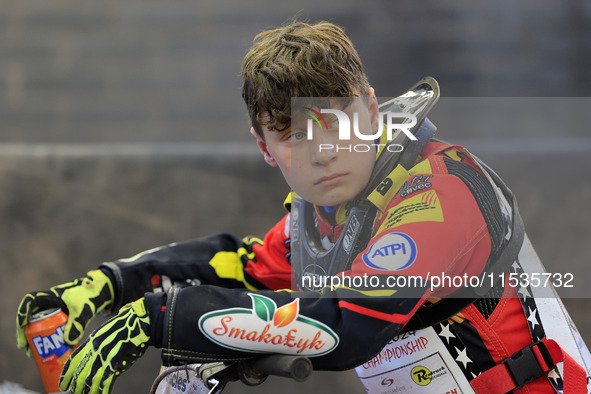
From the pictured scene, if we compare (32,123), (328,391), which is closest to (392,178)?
(328,391)

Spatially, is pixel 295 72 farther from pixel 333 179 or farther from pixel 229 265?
pixel 229 265

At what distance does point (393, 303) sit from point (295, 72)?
1.50 feet

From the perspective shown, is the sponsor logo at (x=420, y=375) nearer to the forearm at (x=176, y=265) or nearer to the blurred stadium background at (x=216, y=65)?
the forearm at (x=176, y=265)

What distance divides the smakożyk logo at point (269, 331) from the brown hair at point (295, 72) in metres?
0.39

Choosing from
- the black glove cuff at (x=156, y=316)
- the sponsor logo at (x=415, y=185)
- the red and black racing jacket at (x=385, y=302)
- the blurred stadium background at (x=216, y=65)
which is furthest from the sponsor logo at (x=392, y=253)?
the blurred stadium background at (x=216, y=65)

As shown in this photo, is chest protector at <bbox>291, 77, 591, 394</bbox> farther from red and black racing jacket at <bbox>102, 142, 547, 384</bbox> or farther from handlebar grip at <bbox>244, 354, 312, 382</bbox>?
handlebar grip at <bbox>244, 354, 312, 382</bbox>

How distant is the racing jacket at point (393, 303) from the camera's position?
107cm

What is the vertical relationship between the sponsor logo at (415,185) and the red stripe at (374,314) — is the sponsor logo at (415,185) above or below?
above

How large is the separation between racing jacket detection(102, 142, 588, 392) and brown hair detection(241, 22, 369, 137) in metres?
0.20

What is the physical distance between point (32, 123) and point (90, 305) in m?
1.75

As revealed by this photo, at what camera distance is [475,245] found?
1.15 meters

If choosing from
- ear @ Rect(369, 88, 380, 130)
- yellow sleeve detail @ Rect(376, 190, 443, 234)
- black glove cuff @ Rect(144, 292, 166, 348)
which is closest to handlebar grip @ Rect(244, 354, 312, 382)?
black glove cuff @ Rect(144, 292, 166, 348)

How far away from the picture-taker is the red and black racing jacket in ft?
3.51

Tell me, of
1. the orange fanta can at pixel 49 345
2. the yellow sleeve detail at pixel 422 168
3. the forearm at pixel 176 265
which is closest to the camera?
the yellow sleeve detail at pixel 422 168
